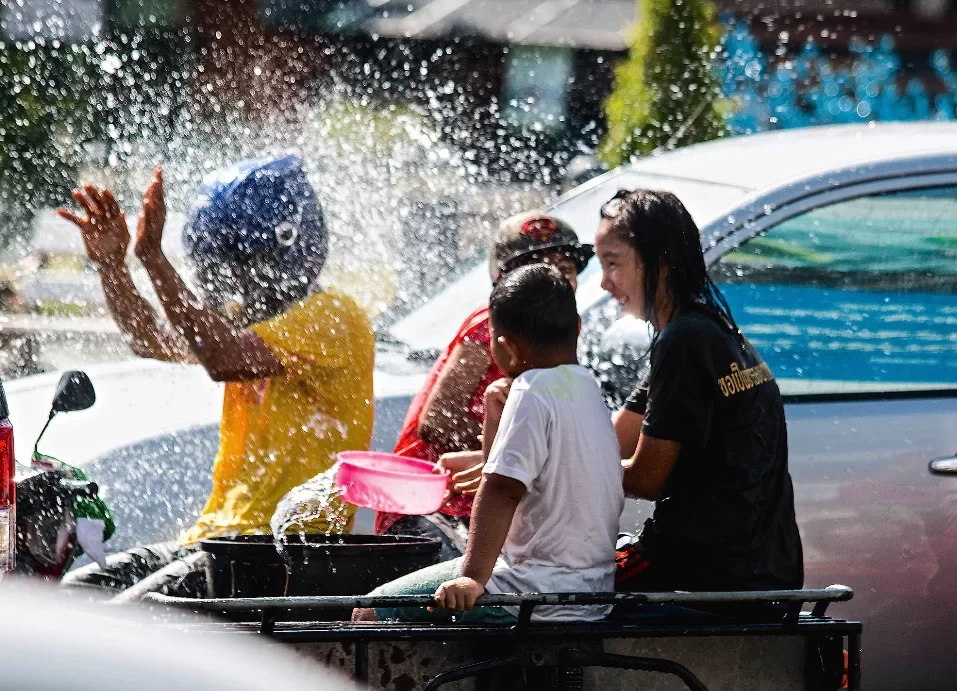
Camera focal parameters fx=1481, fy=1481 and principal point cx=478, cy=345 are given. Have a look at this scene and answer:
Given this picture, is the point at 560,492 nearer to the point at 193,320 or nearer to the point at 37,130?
the point at 193,320

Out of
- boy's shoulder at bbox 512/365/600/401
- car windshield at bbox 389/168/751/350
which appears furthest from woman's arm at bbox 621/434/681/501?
car windshield at bbox 389/168/751/350

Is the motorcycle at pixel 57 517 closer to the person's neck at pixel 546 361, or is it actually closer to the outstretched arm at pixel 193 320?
the outstretched arm at pixel 193 320

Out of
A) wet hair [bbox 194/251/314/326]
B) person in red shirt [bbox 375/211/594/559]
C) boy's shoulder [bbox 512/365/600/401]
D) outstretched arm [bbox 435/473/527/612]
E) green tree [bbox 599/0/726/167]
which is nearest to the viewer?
outstretched arm [bbox 435/473/527/612]

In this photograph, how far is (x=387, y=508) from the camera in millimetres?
3762

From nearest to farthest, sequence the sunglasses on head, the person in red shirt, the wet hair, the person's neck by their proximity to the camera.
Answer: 1. the person's neck
2. the sunglasses on head
3. the person in red shirt
4. the wet hair

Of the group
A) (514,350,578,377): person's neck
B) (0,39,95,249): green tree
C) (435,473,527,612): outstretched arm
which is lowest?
(435,473,527,612): outstretched arm

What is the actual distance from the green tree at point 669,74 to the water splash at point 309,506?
439 inches

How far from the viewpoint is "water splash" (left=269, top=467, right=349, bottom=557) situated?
4.03 m

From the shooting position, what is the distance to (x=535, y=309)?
334cm

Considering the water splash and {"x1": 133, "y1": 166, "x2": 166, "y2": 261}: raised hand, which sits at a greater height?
{"x1": 133, "y1": 166, "x2": 166, "y2": 261}: raised hand

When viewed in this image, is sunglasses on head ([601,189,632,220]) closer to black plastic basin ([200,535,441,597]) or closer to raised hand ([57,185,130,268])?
black plastic basin ([200,535,441,597])

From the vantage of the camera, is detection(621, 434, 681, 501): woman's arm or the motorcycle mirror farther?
the motorcycle mirror

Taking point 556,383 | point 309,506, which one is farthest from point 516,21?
point 556,383

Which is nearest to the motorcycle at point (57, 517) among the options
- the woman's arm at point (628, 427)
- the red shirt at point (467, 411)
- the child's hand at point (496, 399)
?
the red shirt at point (467, 411)
